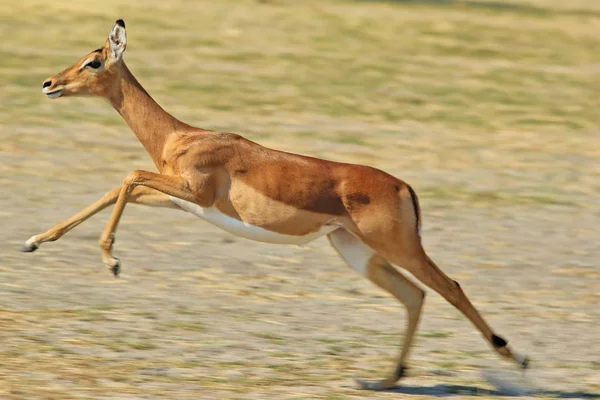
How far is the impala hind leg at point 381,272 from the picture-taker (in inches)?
333

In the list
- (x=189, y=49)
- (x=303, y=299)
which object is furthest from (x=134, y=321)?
(x=189, y=49)

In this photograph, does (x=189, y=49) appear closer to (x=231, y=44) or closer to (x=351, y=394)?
(x=231, y=44)

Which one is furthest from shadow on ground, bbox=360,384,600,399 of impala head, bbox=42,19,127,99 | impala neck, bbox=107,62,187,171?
impala head, bbox=42,19,127,99

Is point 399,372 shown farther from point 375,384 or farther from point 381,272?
point 381,272

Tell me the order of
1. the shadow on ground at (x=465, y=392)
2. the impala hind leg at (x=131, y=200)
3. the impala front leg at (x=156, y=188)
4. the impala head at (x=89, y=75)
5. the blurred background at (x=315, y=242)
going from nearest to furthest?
the shadow on ground at (x=465, y=392), the impala front leg at (x=156, y=188), the impala hind leg at (x=131, y=200), the blurred background at (x=315, y=242), the impala head at (x=89, y=75)

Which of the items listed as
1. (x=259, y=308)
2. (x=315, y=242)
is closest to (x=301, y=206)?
(x=259, y=308)

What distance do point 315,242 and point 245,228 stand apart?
4507 mm

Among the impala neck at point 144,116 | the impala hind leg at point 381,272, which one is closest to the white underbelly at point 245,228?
the impala hind leg at point 381,272

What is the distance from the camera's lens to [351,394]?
7832 mm

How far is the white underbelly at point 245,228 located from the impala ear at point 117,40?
3.80 feet

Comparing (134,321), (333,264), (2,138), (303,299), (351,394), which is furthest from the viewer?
(2,138)

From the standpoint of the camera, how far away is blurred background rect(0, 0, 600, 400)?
27.9 feet

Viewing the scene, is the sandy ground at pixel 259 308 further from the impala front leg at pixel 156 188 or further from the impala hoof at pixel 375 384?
the impala front leg at pixel 156 188

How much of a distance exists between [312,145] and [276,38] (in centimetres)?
1027
